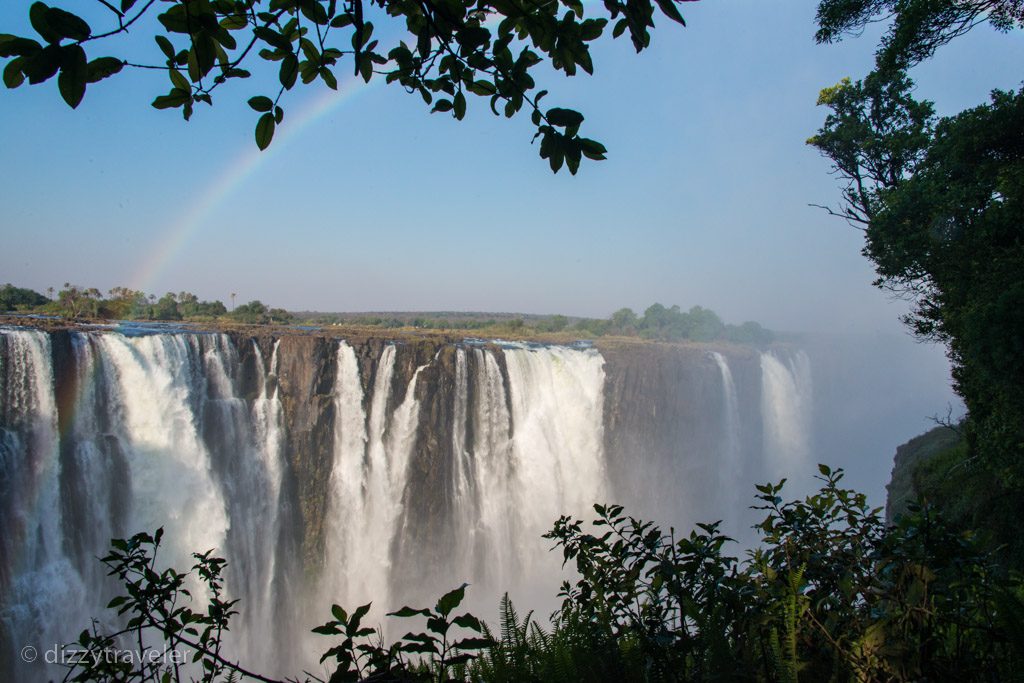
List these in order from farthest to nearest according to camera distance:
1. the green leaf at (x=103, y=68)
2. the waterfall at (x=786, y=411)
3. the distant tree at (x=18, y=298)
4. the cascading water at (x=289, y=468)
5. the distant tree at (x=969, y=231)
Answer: the waterfall at (x=786, y=411), the distant tree at (x=18, y=298), the cascading water at (x=289, y=468), the distant tree at (x=969, y=231), the green leaf at (x=103, y=68)

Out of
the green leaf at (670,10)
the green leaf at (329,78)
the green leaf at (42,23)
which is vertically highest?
the green leaf at (329,78)

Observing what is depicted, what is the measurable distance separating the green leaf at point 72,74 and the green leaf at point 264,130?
45 cm

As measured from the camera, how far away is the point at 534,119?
155 centimetres

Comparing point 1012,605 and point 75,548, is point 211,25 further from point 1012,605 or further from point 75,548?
point 75,548

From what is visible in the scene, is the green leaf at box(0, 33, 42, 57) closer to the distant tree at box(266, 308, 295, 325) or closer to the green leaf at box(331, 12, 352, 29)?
the green leaf at box(331, 12, 352, 29)

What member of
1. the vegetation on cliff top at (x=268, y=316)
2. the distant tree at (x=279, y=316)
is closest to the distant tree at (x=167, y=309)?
the vegetation on cliff top at (x=268, y=316)

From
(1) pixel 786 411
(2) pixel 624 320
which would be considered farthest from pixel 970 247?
(2) pixel 624 320

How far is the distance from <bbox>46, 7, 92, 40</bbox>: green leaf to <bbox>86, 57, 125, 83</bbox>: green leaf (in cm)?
17

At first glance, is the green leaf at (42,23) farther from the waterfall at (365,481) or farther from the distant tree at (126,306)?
the distant tree at (126,306)

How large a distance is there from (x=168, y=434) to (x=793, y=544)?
15854 millimetres

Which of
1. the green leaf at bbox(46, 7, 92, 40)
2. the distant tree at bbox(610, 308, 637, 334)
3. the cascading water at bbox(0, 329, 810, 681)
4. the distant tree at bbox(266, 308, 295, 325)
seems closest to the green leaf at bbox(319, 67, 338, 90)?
the green leaf at bbox(46, 7, 92, 40)

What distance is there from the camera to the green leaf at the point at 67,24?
3.19ft

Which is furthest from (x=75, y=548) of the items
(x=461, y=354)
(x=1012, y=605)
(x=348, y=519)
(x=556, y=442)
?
(x=1012, y=605)

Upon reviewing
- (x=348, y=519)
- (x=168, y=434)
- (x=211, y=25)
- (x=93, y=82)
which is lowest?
(x=348, y=519)
